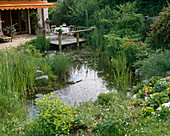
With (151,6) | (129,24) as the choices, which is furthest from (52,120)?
(151,6)

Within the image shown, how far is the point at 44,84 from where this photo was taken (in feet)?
24.2

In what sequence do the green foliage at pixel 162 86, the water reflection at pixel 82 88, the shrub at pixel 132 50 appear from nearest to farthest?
the green foliage at pixel 162 86 < the water reflection at pixel 82 88 < the shrub at pixel 132 50

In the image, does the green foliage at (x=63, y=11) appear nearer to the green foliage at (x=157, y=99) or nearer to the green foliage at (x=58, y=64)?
the green foliage at (x=58, y=64)

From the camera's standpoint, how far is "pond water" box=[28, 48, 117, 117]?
635cm

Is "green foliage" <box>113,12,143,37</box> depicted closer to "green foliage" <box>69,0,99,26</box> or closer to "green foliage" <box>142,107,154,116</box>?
"green foliage" <box>69,0,99,26</box>

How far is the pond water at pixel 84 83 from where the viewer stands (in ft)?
20.8

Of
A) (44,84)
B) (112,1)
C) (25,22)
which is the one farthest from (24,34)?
(44,84)

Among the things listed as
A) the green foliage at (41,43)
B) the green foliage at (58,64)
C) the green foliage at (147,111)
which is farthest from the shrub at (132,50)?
the green foliage at (41,43)

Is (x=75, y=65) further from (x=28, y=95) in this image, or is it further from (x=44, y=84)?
(x=28, y=95)

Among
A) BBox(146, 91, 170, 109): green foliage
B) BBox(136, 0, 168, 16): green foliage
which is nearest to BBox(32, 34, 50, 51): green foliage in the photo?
BBox(136, 0, 168, 16): green foliage

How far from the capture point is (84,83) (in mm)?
7695

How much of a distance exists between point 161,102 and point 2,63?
3.93 meters

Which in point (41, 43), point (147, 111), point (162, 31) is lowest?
point (147, 111)

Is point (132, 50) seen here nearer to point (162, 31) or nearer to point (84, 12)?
point (162, 31)
